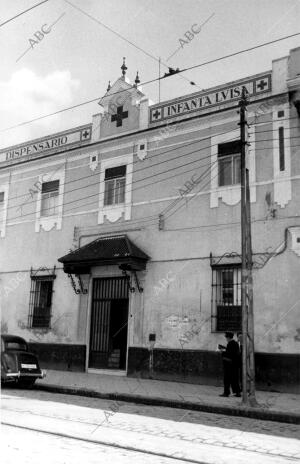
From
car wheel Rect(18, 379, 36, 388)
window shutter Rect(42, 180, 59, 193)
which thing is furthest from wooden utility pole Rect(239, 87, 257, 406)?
window shutter Rect(42, 180, 59, 193)

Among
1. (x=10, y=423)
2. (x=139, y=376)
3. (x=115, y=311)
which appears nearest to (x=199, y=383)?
(x=139, y=376)

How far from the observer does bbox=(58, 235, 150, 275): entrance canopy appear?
54.4ft

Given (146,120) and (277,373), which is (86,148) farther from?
(277,373)

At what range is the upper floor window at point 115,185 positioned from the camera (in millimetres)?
18656

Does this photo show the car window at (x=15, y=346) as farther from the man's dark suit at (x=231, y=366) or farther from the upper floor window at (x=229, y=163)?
the upper floor window at (x=229, y=163)

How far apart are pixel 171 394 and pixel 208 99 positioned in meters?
9.61

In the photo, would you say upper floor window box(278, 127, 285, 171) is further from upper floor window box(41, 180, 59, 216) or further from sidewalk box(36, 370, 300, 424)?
→ upper floor window box(41, 180, 59, 216)

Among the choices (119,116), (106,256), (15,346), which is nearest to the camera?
(15,346)

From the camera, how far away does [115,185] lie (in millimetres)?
18891

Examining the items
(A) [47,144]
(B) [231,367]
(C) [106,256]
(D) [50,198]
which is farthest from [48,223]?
(B) [231,367]

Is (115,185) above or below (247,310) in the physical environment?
above

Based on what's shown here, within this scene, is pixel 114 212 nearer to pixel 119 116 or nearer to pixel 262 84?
pixel 119 116

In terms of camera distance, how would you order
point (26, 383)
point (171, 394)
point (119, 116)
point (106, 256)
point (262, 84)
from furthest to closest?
1. point (119, 116)
2. point (106, 256)
3. point (262, 84)
4. point (26, 383)
5. point (171, 394)

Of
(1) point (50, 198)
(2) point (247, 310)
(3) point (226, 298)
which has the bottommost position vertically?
(2) point (247, 310)
